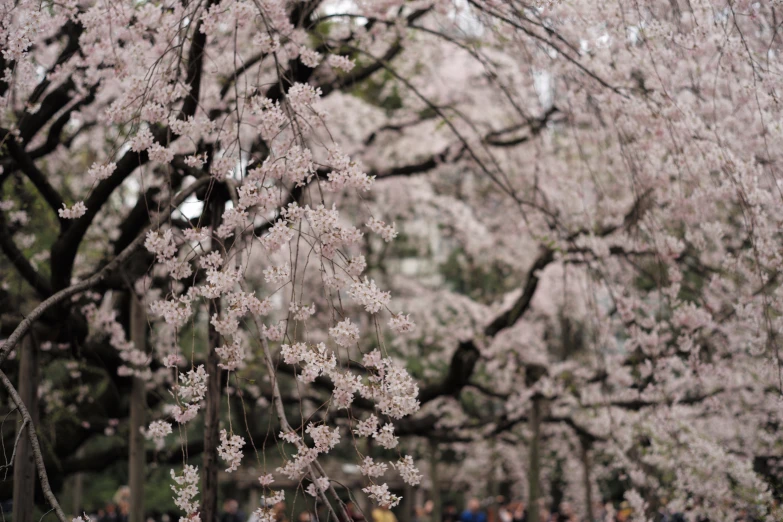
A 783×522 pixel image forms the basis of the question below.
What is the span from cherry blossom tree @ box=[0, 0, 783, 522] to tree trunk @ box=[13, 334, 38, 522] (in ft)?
0.08

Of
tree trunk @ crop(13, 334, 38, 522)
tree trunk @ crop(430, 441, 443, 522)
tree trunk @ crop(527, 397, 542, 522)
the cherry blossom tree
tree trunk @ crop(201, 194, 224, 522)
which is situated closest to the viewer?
the cherry blossom tree

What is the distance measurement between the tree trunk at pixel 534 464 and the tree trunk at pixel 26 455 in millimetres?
Answer: 4958

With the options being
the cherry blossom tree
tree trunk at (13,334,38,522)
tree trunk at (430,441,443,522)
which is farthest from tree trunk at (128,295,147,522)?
tree trunk at (430,441,443,522)

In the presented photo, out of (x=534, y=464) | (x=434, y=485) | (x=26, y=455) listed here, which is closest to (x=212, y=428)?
(x=26, y=455)

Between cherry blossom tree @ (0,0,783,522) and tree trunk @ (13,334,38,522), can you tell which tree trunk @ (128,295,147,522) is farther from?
tree trunk @ (13,334,38,522)

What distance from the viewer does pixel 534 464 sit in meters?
7.60

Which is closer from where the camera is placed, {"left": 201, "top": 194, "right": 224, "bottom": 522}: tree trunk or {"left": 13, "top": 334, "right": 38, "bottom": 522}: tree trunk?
{"left": 201, "top": 194, "right": 224, "bottom": 522}: tree trunk

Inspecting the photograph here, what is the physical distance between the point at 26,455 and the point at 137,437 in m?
0.80

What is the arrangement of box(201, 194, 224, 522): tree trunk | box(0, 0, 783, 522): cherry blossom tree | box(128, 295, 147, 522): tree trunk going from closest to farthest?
1. box(0, 0, 783, 522): cherry blossom tree
2. box(201, 194, 224, 522): tree trunk
3. box(128, 295, 147, 522): tree trunk

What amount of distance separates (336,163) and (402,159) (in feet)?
31.3

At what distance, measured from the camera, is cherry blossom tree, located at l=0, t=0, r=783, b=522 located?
2.43 metres

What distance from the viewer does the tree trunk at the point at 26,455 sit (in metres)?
4.07

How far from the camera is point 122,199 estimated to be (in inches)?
311

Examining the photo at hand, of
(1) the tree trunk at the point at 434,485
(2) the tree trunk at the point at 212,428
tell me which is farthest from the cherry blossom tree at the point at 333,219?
(1) the tree trunk at the point at 434,485
